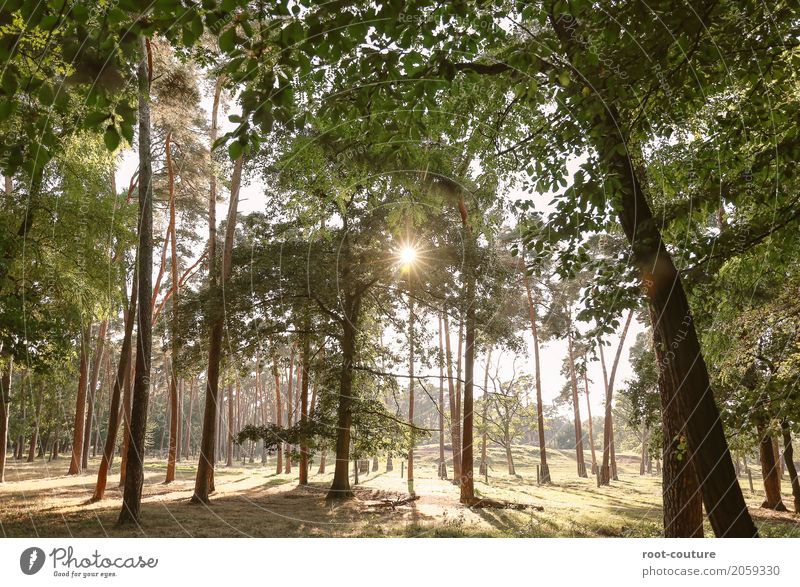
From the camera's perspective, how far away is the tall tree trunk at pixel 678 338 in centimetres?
362

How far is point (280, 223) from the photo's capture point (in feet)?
37.0

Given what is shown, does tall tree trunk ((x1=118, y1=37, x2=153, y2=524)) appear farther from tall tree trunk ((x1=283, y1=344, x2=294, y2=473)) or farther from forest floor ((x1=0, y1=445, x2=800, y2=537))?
tall tree trunk ((x1=283, y1=344, x2=294, y2=473))

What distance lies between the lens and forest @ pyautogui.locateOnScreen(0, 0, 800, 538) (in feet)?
10.4

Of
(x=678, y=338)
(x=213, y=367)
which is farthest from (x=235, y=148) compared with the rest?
(x=213, y=367)

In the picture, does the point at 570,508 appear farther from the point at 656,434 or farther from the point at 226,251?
the point at 226,251

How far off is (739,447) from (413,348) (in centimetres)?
692

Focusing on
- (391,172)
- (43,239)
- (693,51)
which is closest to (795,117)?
(693,51)

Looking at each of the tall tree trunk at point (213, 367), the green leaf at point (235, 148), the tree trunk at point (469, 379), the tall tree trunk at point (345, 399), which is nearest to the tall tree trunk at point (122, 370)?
the tall tree trunk at point (213, 367)

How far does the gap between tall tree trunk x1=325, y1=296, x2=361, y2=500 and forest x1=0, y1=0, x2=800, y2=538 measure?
0.08 metres

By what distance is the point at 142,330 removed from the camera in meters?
8.48

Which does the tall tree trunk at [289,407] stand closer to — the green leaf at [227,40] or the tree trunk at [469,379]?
the tree trunk at [469,379]

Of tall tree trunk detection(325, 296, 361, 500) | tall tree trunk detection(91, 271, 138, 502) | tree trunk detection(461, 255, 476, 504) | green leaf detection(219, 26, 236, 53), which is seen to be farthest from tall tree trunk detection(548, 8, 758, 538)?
tall tree trunk detection(91, 271, 138, 502)

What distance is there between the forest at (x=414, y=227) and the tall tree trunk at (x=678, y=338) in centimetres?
2

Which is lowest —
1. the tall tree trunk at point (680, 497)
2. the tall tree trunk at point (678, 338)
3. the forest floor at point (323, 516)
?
the forest floor at point (323, 516)
